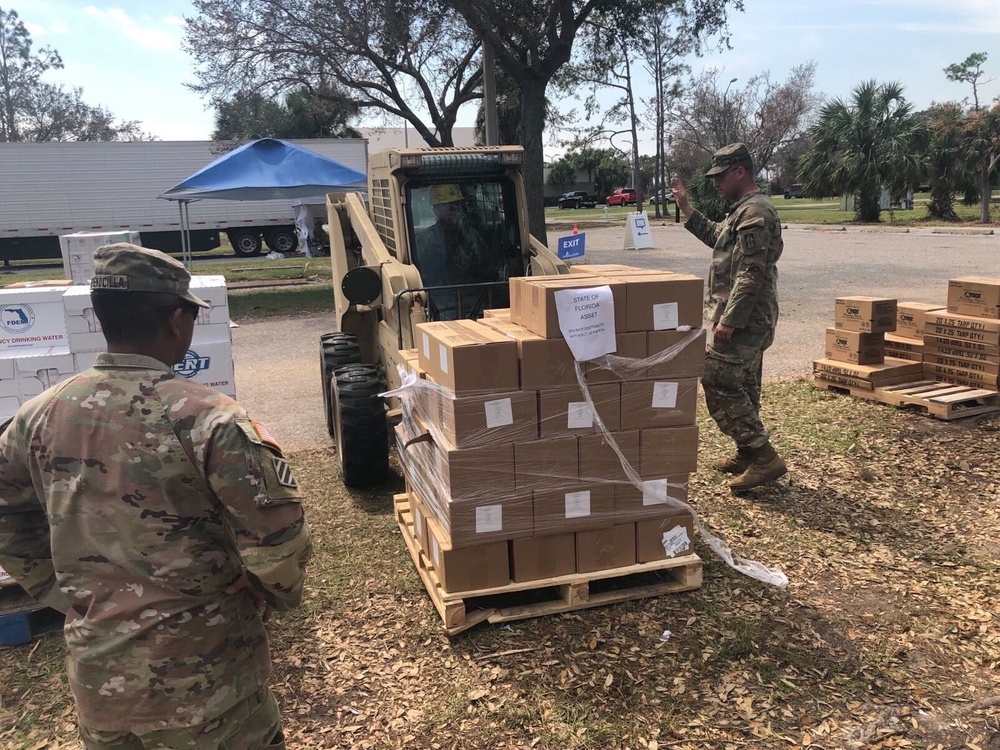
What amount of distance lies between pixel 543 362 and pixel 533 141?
1233 centimetres

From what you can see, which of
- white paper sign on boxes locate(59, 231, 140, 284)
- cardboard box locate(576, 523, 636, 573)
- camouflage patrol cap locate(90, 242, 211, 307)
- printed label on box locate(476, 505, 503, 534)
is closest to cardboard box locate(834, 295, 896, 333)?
cardboard box locate(576, 523, 636, 573)

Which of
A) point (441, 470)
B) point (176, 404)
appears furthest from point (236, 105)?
point (176, 404)

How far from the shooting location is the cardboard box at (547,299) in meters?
3.50

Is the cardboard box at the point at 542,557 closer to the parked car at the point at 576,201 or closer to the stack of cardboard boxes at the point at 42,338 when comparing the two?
the stack of cardboard boxes at the point at 42,338

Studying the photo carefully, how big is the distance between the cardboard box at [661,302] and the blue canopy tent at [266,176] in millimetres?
10524

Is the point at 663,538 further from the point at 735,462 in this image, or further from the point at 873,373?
the point at 873,373

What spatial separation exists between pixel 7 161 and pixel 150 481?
25.5 meters

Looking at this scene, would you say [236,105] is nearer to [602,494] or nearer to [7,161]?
[7,161]

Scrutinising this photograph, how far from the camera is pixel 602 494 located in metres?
3.74

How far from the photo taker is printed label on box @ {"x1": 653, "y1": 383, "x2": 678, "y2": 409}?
3.76 meters

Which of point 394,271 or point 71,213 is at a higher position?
point 71,213

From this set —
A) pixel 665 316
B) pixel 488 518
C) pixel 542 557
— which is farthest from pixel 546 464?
pixel 665 316

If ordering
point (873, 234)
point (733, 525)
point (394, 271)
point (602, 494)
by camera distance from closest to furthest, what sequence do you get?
point (602, 494)
point (733, 525)
point (394, 271)
point (873, 234)

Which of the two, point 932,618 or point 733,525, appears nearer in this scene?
point 932,618
